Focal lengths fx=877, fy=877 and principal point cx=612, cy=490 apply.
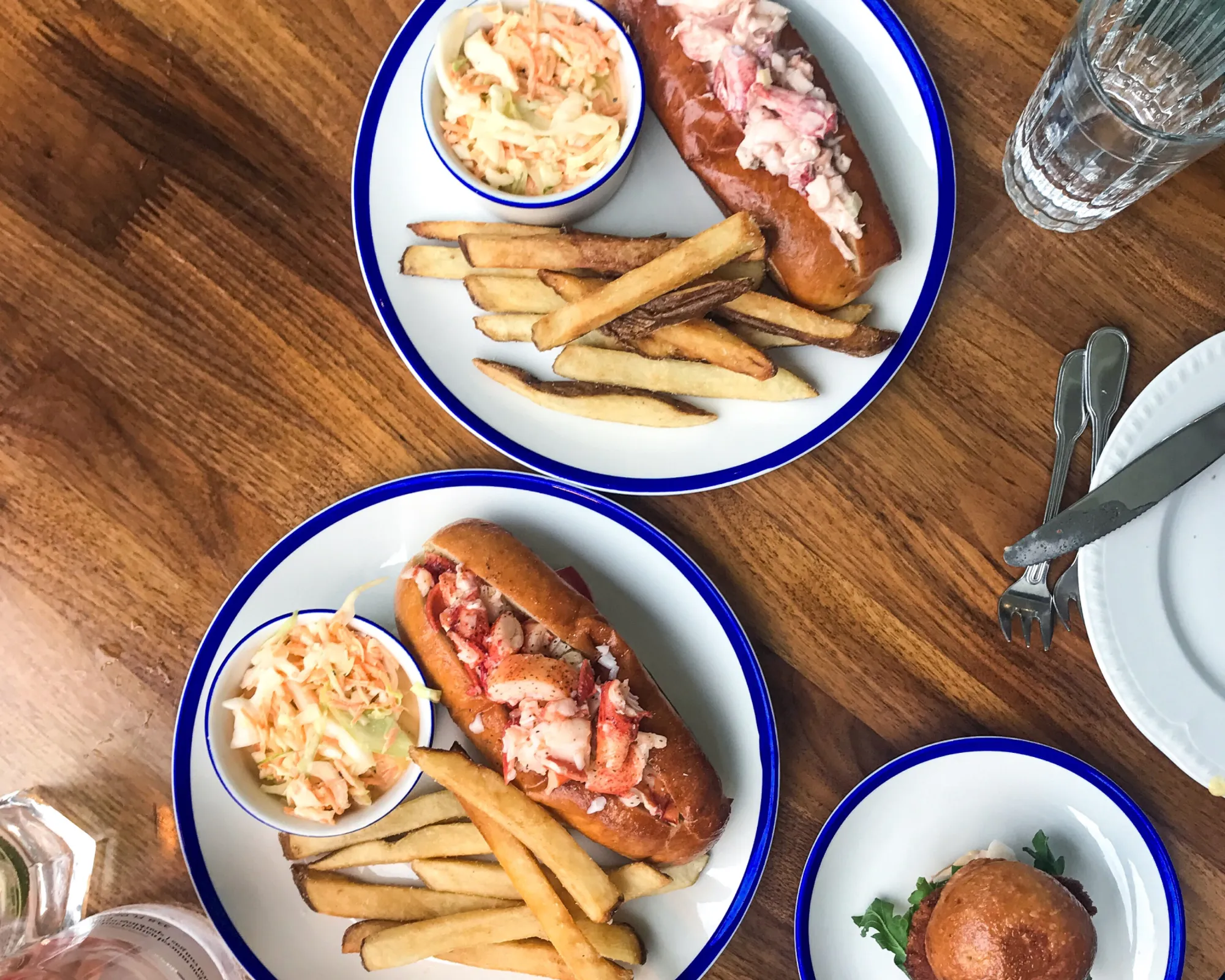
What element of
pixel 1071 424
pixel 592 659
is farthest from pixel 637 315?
pixel 1071 424

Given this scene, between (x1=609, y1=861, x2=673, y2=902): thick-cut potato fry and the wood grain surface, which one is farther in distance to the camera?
the wood grain surface

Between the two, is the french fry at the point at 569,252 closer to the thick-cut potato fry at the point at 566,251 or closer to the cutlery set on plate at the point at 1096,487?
the thick-cut potato fry at the point at 566,251

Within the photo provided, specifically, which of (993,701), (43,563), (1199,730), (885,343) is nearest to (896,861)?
(993,701)

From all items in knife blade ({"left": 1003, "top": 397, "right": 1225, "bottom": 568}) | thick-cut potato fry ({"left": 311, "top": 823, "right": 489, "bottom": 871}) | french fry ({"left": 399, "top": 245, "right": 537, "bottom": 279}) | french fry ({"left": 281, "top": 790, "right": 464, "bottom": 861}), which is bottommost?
thick-cut potato fry ({"left": 311, "top": 823, "right": 489, "bottom": 871})

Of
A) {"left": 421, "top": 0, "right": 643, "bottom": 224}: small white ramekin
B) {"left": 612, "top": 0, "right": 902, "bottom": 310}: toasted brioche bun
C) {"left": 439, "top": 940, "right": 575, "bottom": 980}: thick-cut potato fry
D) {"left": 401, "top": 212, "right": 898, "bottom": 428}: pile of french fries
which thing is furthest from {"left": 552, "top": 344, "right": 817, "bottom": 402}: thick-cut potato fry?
{"left": 439, "top": 940, "right": 575, "bottom": 980}: thick-cut potato fry

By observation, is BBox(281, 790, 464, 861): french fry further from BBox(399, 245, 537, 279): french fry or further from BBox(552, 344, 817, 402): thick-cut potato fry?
BBox(399, 245, 537, 279): french fry

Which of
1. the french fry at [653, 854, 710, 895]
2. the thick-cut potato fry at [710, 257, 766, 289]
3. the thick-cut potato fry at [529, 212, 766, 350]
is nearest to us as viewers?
the thick-cut potato fry at [529, 212, 766, 350]

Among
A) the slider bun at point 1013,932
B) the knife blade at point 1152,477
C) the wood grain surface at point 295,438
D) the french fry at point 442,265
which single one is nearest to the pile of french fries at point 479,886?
the wood grain surface at point 295,438
